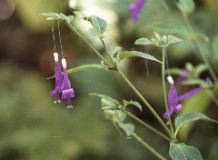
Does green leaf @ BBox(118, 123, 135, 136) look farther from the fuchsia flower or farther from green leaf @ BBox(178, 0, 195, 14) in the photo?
green leaf @ BBox(178, 0, 195, 14)

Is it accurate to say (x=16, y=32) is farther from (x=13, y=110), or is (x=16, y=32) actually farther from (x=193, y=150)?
(x=193, y=150)

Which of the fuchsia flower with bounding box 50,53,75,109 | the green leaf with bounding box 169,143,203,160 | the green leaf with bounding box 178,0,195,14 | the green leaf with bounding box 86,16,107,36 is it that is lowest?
the green leaf with bounding box 169,143,203,160

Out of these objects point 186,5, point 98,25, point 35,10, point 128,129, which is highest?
point 98,25

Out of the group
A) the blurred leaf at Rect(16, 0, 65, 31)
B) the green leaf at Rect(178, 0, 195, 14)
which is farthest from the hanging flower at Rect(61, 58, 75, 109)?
the blurred leaf at Rect(16, 0, 65, 31)

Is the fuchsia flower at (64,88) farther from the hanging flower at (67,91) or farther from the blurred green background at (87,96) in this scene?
the blurred green background at (87,96)

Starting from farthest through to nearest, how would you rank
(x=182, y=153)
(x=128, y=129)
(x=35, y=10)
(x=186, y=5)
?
1. (x=35, y=10)
2. (x=186, y=5)
3. (x=128, y=129)
4. (x=182, y=153)

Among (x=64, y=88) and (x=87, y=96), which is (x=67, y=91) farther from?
(x=87, y=96)

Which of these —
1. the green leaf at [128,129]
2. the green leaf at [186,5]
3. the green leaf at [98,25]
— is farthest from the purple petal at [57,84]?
the green leaf at [186,5]

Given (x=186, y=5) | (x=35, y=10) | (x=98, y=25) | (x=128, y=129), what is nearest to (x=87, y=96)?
(x=35, y=10)
